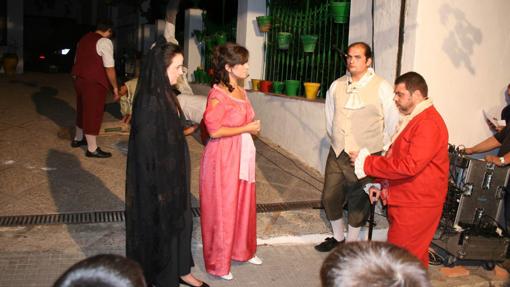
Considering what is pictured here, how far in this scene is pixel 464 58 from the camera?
16.9ft

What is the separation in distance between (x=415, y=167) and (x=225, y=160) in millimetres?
1374

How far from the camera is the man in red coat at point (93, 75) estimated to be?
6.68 m

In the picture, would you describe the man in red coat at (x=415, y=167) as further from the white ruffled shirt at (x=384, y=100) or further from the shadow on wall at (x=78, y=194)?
the shadow on wall at (x=78, y=194)

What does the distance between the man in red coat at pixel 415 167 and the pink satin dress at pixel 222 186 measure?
92 centimetres

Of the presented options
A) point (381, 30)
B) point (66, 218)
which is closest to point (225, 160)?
point (66, 218)

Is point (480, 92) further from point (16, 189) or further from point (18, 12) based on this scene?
point (18, 12)

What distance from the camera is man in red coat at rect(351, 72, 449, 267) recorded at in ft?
11.3

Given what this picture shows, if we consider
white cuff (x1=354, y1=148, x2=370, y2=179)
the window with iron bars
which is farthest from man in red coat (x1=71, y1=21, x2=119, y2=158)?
A: white cuff (x1=354, y1=148, x2=370, y2=179)

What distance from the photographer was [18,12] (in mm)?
18594

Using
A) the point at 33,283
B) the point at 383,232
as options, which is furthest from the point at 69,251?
the point at 383,232

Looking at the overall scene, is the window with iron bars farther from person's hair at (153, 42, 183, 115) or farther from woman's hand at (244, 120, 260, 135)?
person's hair at (153, 42, 183, 115)

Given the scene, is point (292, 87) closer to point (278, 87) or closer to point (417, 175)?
point (278, 87)

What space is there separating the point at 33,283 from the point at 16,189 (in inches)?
85.0

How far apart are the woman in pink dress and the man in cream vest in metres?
0.89
